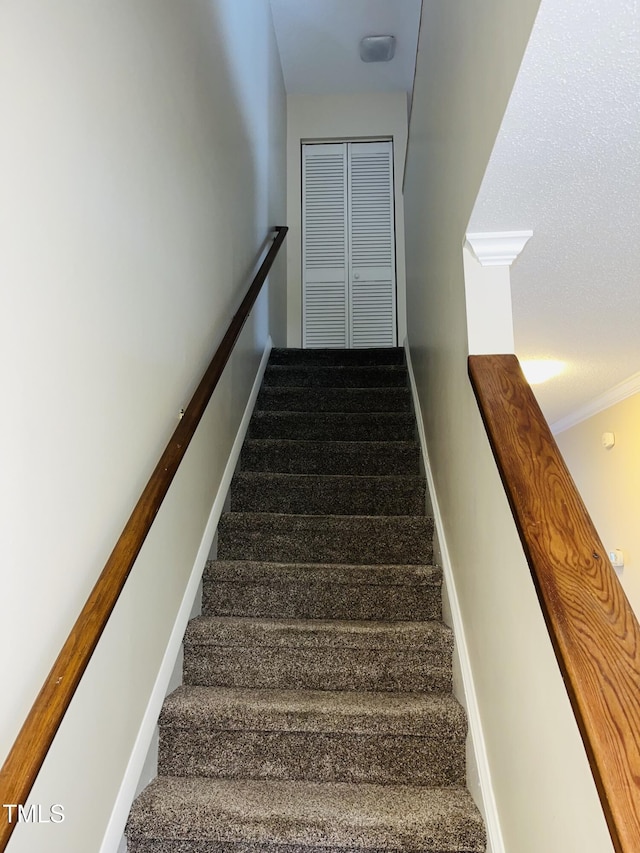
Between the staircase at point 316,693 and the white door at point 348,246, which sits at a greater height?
the white door at point 348,246

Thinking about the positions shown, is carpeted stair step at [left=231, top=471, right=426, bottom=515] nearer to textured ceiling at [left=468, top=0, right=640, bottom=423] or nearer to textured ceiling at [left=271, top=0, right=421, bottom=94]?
textured ceiling at [left=468, top=0, right=640, bottom=423]

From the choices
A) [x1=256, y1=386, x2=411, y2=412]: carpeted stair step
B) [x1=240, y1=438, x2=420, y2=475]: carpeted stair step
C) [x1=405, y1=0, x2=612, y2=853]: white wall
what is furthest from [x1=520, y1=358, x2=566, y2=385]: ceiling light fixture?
[x1=256, y1=386, x2=411, y2=412]: carpeted stair step

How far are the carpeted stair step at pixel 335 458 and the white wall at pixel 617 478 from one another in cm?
116

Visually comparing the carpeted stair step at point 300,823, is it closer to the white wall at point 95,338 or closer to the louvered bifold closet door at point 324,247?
the white wall at point 95,338

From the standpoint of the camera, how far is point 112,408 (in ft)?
4.73

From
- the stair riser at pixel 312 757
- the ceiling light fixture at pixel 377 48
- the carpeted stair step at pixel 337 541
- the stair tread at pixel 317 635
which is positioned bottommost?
the stair riser at pixel 312 757

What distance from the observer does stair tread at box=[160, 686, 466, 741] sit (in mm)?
1674

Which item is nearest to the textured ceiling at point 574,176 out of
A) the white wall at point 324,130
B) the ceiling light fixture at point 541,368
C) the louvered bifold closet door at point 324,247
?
the ceiling light fixture at point 541,368

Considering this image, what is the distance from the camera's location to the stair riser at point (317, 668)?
189 cm

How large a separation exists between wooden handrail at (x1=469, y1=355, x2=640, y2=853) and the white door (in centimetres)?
367

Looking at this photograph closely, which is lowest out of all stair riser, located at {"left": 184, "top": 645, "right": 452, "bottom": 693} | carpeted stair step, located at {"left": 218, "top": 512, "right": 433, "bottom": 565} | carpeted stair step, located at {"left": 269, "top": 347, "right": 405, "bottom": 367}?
stair riser, located at {"left": 184, "top": 645, "right": 452, "bottom": 693}

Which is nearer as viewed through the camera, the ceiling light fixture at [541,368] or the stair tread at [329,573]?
the stair tread at [329,573]

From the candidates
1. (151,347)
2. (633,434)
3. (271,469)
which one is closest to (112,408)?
(151,347)

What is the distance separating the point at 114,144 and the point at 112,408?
64 cm
